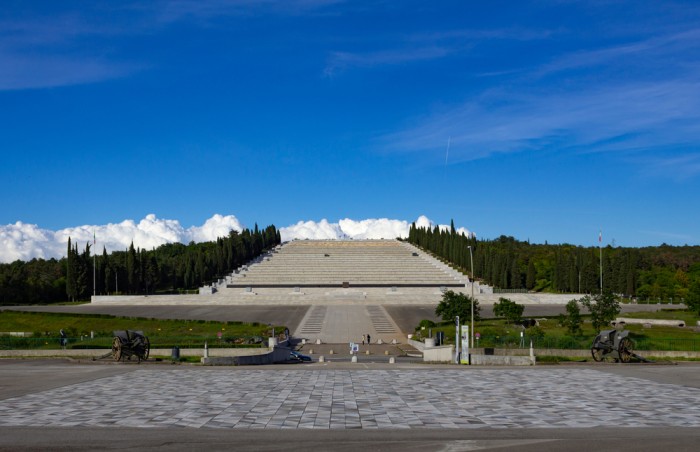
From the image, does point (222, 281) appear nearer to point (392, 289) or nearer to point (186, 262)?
point (186, 262)

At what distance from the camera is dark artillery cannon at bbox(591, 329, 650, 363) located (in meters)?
28.8

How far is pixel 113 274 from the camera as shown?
92.4 meters

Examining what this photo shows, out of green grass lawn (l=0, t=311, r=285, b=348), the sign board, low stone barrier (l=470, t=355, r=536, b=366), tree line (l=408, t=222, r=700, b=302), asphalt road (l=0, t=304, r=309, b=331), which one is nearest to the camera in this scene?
low stone barrier (l=470, t=355, r=536, b=366)

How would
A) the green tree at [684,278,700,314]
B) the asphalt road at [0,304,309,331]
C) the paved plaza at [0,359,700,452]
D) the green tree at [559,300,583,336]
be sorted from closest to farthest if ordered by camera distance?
the paved plaza at [0,359,700,452] → the green tree at [559,300,583,336] → the green tree at [684,278,700,314] → the asphalt road at [0,304,309,331]

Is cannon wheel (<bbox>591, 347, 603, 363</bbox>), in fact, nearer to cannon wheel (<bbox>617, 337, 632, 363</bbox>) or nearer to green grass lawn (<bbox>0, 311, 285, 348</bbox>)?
cannon wheel (<bbox>617, 337, 632, 363</bbox>)

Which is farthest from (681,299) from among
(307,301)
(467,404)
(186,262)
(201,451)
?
(201,451)

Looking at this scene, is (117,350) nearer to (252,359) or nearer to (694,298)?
(252,359)

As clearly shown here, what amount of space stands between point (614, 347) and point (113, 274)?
253 ft

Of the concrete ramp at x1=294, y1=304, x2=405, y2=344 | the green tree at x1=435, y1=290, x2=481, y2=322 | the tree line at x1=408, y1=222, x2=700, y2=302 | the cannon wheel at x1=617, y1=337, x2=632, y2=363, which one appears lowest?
the concrete ramp at x1=294, y1=304, x2=405, y2=344

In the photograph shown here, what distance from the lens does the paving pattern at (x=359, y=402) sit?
13523mm

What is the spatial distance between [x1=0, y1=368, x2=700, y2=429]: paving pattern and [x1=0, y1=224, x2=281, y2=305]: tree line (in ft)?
232

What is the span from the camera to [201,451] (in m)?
10.9

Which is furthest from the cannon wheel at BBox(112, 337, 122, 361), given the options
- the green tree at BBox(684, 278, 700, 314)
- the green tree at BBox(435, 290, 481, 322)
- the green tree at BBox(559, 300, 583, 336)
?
the green tree at BBox(684, 278, 700, 314)

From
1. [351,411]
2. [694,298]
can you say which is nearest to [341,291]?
[694,298]
